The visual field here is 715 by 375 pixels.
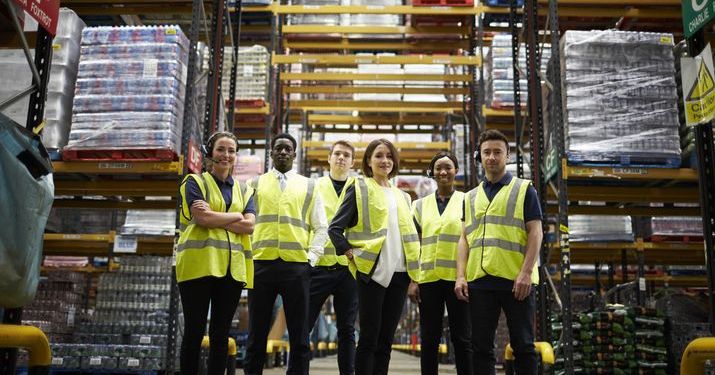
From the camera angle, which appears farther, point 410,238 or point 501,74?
point 501,74

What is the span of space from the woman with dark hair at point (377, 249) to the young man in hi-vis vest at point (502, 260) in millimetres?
499

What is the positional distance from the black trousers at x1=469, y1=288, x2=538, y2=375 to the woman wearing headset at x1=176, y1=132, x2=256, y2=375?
1.59m

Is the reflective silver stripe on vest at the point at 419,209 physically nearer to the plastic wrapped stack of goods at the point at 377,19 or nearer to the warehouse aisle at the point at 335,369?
the warehouse aisle at the point at 335,369

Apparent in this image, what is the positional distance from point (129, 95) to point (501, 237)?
14.9 ft

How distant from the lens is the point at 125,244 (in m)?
9.56

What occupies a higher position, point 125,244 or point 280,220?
point 125,244

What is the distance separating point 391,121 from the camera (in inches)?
491

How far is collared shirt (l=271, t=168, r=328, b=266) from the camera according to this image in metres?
5.25

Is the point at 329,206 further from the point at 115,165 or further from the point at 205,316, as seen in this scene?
the point at 115,165

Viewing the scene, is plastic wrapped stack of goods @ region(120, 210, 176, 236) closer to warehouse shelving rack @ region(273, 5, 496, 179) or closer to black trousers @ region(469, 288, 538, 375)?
warehouse shelving rack @ region(273, 5, 496, 179)

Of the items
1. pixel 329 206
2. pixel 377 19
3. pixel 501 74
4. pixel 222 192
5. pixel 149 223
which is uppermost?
pixel 377 19

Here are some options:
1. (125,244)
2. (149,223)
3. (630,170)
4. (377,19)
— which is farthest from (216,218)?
(377,19)

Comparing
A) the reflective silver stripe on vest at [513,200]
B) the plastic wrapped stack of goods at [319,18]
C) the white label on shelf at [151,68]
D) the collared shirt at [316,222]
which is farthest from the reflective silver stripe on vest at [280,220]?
the plastic wrapped stack of goods at [319,18]

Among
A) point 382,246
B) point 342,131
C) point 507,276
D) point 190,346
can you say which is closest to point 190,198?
point 190,346
